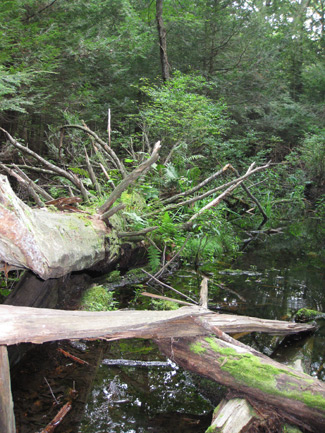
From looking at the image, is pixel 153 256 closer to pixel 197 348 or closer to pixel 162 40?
pixel 197 348

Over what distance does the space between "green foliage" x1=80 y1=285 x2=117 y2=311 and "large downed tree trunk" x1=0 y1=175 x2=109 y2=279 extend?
1.89 feet

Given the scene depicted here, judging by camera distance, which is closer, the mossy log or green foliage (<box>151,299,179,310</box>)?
the mossy log

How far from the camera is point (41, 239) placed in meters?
2.60

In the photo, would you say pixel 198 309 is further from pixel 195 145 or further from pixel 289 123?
pixel 289 123

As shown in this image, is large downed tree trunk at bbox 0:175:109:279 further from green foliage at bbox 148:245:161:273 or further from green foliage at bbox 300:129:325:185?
green foliage at bbox 300:129:325:185

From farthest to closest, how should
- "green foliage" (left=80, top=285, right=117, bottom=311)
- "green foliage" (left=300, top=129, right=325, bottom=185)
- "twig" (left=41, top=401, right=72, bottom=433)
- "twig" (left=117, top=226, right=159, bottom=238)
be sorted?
"green foliage" (left=300, top=129, right=325, bottom=185)
"twig" (left=117, top=226, right=159, bottom=238)
"green foliage" (left=80, top=285, right=117, bottom=311)
"twig" (left=41, top=401, right=72, bottom=433)

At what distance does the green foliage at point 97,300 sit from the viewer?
12.6ft

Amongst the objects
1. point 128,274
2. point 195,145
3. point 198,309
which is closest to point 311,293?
point 128,274

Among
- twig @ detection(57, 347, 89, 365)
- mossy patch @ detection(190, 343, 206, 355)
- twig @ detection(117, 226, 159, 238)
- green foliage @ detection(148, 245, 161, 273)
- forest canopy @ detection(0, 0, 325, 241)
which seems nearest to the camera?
mossy patch @ detection(190, 343, 206, 355)

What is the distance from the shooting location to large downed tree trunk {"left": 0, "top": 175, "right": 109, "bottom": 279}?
2.33 metres

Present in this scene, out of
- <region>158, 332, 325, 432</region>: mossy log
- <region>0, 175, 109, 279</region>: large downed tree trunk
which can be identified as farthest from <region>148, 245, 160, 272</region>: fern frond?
<region>158, 332, 325, 432</region>: mossy log

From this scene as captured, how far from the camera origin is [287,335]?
3543 millimetres

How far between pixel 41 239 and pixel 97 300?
167 centimetres

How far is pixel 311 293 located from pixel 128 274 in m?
2.82
